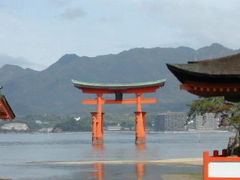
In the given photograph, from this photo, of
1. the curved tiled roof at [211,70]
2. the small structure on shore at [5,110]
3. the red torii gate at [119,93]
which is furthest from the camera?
the red torii gate at [119,93]

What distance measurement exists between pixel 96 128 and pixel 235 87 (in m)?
78.7

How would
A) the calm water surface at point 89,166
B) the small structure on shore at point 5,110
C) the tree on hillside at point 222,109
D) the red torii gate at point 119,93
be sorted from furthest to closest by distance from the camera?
1. the red torii gate at point 119,93
2. the tree on hillside at point 222,109
3. the calm water surface at point 89,166
4. the small structure on shore at point 5,110

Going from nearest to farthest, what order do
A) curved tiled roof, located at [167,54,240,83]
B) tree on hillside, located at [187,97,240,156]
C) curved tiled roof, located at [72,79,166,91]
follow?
curved tiled roof, located at [167,54,240,83] < tree on hillside, located at [187,97,240,156] < curved tiled roof, located at [72,79,166,91]

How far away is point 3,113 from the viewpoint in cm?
2166

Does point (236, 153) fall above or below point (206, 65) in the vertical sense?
below

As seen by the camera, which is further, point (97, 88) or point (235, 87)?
point (97, 88)

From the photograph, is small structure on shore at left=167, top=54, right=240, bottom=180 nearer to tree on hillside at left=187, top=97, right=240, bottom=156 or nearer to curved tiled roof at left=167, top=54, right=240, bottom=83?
curved tiled roof at left=167, top=54, right=240, bottom=83

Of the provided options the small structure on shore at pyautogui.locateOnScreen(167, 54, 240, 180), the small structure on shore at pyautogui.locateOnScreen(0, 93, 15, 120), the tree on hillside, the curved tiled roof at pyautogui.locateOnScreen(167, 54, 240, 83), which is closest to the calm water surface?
the tree on hillside

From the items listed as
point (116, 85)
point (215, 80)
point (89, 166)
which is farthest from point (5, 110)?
point (116, 85)

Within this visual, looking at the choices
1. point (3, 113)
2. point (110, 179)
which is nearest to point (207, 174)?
point (3, 113)

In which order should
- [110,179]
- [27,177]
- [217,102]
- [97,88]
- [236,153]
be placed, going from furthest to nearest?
[97,88], [217,102], [27,177], [110,179], [236,153]

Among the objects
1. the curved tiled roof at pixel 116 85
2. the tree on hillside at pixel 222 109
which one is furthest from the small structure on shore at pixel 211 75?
the curved tiled roof at pixel 116 85

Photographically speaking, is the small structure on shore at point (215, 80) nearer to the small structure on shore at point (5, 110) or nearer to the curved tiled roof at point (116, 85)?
the small structure on shore at point (5, 110)

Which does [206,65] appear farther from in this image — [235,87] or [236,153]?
[236,153]
